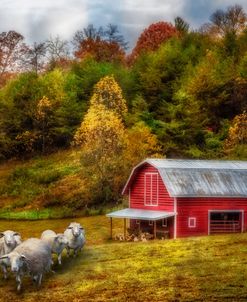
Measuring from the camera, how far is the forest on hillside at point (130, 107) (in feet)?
192

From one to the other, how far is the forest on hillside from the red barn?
13.6 metres

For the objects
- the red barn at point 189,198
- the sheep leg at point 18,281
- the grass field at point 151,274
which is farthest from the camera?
the red barn at point 189,198

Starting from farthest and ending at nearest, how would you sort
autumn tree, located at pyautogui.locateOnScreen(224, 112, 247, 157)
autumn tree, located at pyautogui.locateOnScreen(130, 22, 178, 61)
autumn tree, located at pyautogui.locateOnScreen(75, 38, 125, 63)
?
1. autumn tree, located at pyautogui.locateOnScreen(130, 22, 178, 61)
2. autumn tree, located at pyautogui.locateOnScreen(75, 38, 125, 63)
3. autumn tree, located at pyautogui.locateOnScreen(224, 112, 247, 157)

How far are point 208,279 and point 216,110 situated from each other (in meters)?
52.8

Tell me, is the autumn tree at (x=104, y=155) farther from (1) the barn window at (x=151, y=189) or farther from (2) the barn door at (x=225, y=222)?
(2) the barn door at (x=225, y=222)

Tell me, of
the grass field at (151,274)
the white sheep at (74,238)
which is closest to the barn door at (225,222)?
the grass field at (151,274)

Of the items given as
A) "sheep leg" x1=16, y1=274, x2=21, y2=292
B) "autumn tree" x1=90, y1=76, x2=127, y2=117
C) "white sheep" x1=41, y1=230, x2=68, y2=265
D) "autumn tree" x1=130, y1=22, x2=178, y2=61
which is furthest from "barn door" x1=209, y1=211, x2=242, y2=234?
"autumn tree" x1=130, y1=22, x2=178, y2=61

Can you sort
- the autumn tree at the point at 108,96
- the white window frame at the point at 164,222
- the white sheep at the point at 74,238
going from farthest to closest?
the autumn tree at the point at 108,96
the white window frame at the point at 164,222
the white sheep at the point at 74,238

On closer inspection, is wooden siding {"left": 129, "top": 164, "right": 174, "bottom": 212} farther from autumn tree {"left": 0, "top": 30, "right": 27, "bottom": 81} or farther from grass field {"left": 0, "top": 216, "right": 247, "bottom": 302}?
autumn tree {"left": 0, "top": 30, "right": 27, "bottom": 81}

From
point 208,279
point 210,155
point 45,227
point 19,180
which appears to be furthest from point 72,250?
point 19,180

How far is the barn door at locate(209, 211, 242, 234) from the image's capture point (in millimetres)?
42375

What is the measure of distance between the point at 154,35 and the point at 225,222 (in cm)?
7739

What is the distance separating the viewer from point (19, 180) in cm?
6981

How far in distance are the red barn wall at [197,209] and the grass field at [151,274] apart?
647 centimetres
